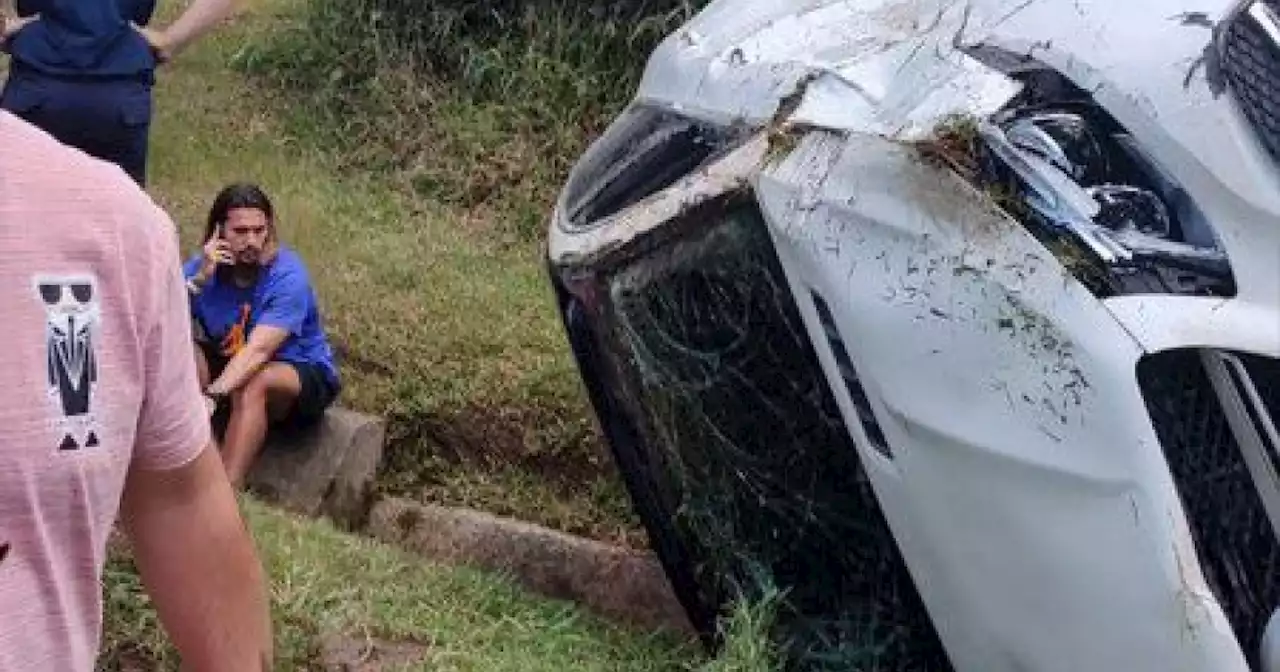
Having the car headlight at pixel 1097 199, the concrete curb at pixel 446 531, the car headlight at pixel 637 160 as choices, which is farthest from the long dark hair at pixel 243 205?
the car headlight at pixel 1097 199

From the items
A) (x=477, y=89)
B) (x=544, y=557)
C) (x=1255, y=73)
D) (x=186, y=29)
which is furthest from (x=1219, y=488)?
(x=477, y=89)

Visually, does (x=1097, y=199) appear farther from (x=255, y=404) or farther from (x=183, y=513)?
(x=255, y=404)

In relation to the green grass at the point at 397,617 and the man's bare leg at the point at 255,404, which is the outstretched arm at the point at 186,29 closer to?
the man's bare leg at the point at 255,404

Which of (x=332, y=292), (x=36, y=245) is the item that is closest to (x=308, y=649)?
(x=36, y=245)

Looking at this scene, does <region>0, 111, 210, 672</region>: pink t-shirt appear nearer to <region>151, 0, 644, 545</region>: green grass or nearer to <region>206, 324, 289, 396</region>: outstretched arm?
<region>151, 0, 644, 545</region>: green grass

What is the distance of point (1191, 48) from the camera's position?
3016 millimetres

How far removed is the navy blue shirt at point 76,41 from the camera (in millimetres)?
5727

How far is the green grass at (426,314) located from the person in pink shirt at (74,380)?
3.39 m

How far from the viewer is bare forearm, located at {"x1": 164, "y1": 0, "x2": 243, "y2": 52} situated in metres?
6.09

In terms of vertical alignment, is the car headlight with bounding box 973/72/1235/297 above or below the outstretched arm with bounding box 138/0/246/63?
above

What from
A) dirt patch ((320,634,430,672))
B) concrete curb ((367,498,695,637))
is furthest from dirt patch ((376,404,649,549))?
dirt patch ((320,634,430,672))

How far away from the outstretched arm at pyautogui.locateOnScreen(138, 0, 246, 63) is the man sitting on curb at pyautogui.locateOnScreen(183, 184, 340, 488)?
0.54 meters

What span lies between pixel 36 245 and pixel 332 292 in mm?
4705

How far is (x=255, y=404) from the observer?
Answer: 5.48 m
